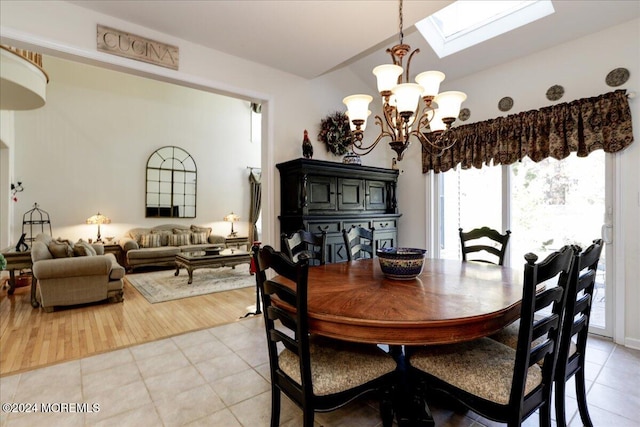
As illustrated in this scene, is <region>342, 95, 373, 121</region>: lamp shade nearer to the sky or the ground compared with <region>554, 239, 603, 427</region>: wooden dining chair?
nearer to the sky

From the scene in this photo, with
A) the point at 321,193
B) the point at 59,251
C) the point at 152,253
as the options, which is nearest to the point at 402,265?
the point at 321,193

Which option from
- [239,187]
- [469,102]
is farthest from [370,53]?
[239,187]

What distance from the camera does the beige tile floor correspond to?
1718 mm

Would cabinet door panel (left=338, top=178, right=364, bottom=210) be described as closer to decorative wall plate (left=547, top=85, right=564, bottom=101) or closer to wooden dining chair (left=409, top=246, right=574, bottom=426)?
decorative wall plate (left=547, top=85, right=564, bottom=101)

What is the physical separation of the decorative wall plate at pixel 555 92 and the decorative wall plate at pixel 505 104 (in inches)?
13.5

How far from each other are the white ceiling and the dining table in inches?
81.5

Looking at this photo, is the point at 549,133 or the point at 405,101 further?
the point at 549,133

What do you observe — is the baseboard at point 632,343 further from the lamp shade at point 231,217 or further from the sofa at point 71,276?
the lamp shade at point 231,217

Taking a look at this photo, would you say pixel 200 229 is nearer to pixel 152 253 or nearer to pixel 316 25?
pixel 152 253

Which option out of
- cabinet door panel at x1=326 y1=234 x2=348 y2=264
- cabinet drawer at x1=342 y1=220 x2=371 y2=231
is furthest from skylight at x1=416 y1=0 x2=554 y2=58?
cabinet door panel at x1=326 y1=234 x2=348 y2=264

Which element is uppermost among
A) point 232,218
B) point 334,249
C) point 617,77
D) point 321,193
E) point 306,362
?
point 617,77

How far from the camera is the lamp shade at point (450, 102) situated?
6.37 ft

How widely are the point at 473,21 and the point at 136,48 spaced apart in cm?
333

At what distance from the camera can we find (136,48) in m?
2.61
